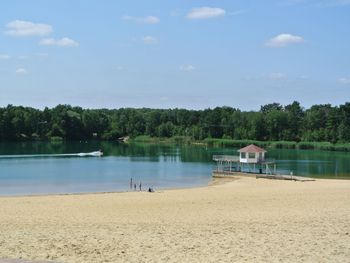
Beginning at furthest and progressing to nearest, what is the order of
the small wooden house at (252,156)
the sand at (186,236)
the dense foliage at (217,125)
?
the dense foliage at (217,125)
the small wooden house at (252,156)
the sand at (186,236)

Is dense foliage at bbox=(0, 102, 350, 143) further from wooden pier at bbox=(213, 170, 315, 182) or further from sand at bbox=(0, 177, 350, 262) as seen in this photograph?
sand at bbox=(0, 177, 350, 262)

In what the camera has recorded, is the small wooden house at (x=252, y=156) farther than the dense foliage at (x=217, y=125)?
No

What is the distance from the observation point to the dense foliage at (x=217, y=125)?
153 metres

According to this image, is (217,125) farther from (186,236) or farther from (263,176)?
(186,236)

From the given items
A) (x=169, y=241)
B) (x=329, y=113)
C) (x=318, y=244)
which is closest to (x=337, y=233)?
Answer: (x=318, y=244)

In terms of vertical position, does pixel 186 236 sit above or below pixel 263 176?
above

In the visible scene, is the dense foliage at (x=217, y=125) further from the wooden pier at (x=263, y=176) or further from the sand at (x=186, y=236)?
the sand at (x=186, y=236)

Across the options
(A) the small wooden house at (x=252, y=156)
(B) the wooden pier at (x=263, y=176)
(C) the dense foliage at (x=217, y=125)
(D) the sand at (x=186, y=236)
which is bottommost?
(B) the wooden pier at (x=263, y=176)

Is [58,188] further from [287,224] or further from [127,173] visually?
[287,224]

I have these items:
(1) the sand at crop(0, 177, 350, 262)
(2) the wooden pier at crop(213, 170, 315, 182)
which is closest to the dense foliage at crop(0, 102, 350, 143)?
(2) the wooden pier at crop(213, 170, 315, 182)

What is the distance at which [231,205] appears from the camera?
2852 centimetres

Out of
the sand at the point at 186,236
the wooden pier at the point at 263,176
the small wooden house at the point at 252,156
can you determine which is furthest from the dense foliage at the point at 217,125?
the sand at the point at 186,236

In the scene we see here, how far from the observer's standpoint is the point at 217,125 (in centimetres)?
18275

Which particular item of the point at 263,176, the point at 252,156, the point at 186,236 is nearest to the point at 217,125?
the point at 252,156
